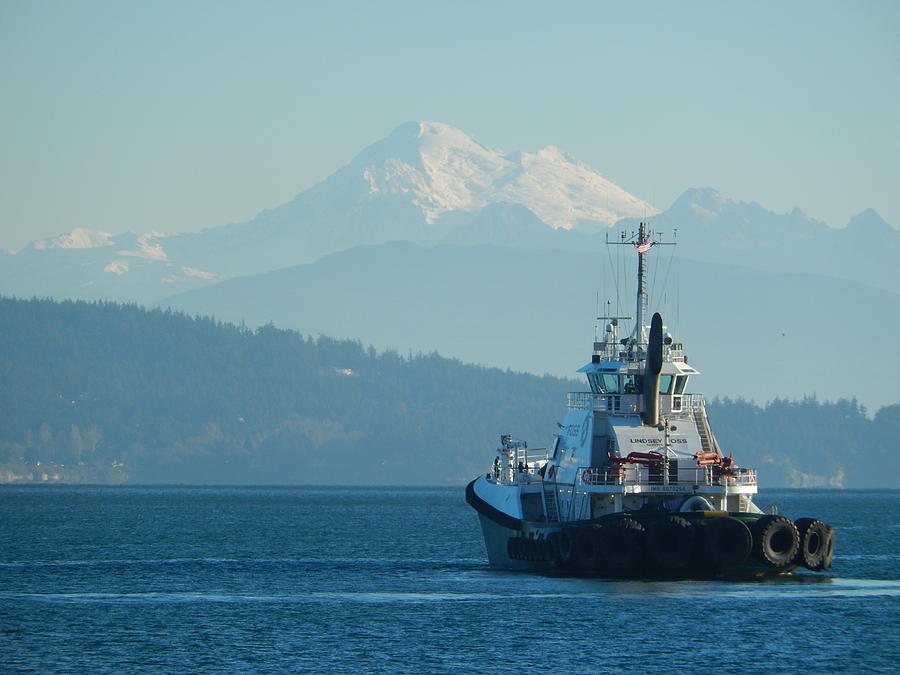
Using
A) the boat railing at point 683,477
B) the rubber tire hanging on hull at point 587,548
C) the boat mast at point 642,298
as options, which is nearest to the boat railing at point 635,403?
the boat mast at point 642,298

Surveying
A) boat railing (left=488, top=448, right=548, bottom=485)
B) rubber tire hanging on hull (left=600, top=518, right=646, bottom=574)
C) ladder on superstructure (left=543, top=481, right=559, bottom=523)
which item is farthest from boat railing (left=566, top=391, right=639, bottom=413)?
rubber tire hanging on hull (left=600, top=518, right=646, bottom=574)

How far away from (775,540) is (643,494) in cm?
504

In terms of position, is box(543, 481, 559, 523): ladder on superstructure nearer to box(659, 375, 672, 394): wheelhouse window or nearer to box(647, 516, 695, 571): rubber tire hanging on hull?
box(659, 375, 672, 394): wheelhouse window

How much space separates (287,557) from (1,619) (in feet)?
96.1

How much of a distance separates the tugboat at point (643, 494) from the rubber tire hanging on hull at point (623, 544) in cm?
4

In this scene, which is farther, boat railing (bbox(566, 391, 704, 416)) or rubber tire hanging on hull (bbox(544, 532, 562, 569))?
boat railing (bbox(566, 391, 704, 416))

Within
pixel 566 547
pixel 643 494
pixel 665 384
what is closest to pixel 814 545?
pixel 643 494

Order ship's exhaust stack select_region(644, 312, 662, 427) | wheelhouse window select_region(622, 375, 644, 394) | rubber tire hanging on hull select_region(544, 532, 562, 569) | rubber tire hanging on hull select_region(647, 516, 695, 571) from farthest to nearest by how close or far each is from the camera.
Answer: wheelhouse window select_region(622, 375, 644, 394) → rubber tire hanging on hull select_region(544, 532, 562, 569) → ship's exhaust stack select_region(644, 312, 662, 427) → rubber tire hanging on hull select_region(647, 516, 695, 571)

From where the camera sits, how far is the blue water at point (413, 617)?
5022 cm

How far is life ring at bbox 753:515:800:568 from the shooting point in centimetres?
6219

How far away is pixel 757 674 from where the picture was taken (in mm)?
48344

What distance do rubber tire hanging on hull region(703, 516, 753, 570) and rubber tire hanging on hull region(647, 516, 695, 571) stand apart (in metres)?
0.61

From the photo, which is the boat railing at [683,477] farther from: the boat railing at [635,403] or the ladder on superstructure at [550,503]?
the ladder on superstructure at [550,503]

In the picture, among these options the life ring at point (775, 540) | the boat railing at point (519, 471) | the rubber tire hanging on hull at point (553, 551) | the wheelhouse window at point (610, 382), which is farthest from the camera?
the boat railing at point (519, 471)
